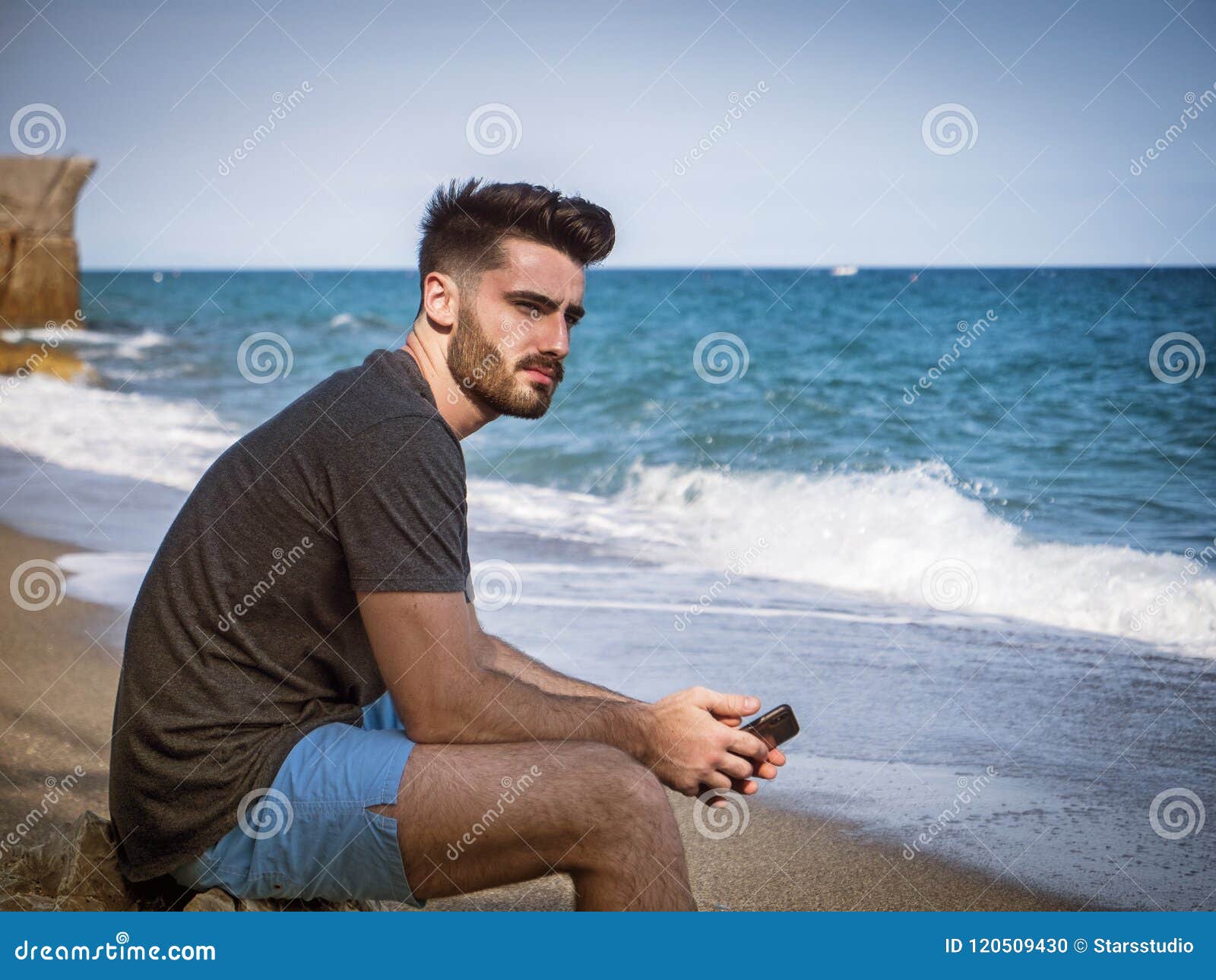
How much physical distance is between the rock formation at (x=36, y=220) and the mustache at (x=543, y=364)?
17.4m

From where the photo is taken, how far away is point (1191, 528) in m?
7.48

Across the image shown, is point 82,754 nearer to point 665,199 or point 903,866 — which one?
point 903,866

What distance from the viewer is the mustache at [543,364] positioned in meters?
2.50

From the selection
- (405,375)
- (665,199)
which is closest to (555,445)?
(665,199)

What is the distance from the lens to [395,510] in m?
2.00

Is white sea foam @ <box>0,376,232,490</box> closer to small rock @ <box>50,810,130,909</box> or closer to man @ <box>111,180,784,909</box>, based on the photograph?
small rock @ <box>50,810,130,909</box>

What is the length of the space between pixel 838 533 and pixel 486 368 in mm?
5499

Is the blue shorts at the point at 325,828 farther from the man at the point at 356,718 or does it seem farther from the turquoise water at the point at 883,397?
the turquoise water at the point at 883,397

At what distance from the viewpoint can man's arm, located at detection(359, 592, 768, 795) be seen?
6.64ft

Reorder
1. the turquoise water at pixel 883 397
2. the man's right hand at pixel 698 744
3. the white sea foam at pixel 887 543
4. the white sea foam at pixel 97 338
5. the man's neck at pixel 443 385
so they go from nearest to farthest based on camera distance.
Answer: the man's right hand at pixel 698 744 → the man's neck at pixel 443 385 → the white sea foam at pixel 887 543 → the turquoise water at pixel 883 397 → the white sea foam at pixel 97 338

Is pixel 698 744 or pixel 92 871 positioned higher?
pixel 698 744

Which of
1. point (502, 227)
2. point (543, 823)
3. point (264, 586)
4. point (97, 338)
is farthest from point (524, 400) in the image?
point (97, 338)

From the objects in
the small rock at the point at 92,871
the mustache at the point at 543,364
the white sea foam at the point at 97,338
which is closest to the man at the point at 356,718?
the small rock at the point at 92,871

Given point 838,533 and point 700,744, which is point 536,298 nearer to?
point 700,744
